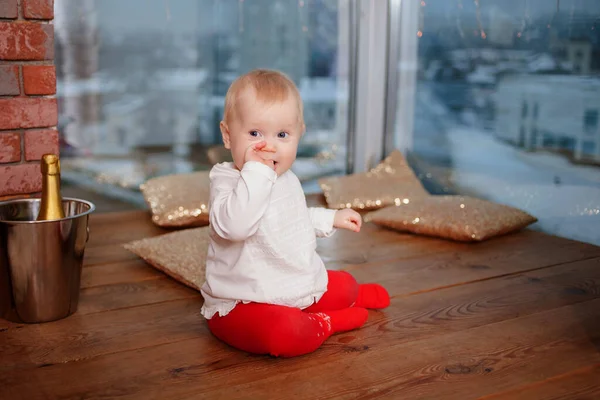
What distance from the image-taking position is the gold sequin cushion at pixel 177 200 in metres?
2.21

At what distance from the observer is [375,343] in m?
1.36

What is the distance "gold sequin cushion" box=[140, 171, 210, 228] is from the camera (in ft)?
7.24

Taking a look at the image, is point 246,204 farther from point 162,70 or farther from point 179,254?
point 162,70

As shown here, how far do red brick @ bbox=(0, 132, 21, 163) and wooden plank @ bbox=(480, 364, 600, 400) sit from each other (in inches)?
48.3

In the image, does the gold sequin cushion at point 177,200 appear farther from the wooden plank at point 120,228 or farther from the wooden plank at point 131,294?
the wooden plank at point 131,294

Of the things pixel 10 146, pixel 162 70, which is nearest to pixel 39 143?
pixel 10 146

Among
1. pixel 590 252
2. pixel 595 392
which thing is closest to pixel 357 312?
pixel 595 392

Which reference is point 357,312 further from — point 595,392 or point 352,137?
point 352,137

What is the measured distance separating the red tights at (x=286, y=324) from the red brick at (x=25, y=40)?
0.80m

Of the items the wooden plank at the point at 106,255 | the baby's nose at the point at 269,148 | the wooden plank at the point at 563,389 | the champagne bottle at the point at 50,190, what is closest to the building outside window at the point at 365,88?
the wooden plank at the point at 106,255

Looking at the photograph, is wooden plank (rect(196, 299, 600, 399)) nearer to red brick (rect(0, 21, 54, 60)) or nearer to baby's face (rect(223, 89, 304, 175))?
baby's face (rect(223, 89, 304, 175))

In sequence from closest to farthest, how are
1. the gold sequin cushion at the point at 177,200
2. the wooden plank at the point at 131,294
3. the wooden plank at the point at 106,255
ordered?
the wooden plank at the point at 131,294
the wooden plank at the point at 106,255
the gold sequin cushion at the point at 177,200

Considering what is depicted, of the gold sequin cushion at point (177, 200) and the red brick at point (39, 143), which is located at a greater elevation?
the red brick at point (39, 143)

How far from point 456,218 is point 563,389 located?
3.13 feet
